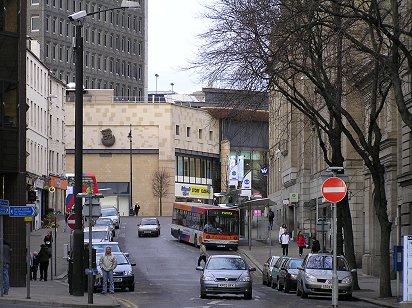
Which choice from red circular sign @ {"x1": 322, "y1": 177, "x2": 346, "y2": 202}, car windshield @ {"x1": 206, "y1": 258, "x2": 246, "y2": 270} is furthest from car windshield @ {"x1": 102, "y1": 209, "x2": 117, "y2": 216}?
red circular sign @ {"x1": 322, "y1": 177, "x2": 346, "y2": 202}

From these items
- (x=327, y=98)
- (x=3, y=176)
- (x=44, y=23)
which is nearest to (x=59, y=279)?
(x=3, y=176)

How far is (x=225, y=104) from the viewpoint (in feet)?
132

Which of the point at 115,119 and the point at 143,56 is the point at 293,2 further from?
the point at 143,56

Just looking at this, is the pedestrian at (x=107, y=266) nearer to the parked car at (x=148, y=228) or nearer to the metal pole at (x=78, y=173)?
the metal pole at (x=78, y=173)

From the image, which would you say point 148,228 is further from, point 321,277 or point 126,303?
point 126,303

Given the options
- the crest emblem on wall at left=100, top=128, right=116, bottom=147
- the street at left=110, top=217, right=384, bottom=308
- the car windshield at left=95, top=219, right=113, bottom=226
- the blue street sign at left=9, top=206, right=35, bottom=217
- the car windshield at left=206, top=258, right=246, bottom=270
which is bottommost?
the street at left=110, top=217, right=384, bottom=308

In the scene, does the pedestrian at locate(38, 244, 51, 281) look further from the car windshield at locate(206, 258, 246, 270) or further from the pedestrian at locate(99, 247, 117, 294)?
the car windshield at locate(206, 258, 246, 270)

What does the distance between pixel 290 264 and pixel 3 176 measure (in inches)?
441

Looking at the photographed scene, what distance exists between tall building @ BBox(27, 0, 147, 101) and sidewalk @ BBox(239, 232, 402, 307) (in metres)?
70.1

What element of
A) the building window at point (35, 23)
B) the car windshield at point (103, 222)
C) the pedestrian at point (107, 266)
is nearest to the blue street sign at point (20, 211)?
the pedestrian at point (107, 266)

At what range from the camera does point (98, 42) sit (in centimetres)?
15988

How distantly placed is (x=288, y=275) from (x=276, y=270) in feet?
9.99

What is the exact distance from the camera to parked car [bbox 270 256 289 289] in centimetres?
4551

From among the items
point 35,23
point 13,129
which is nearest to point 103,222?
point 13,129
